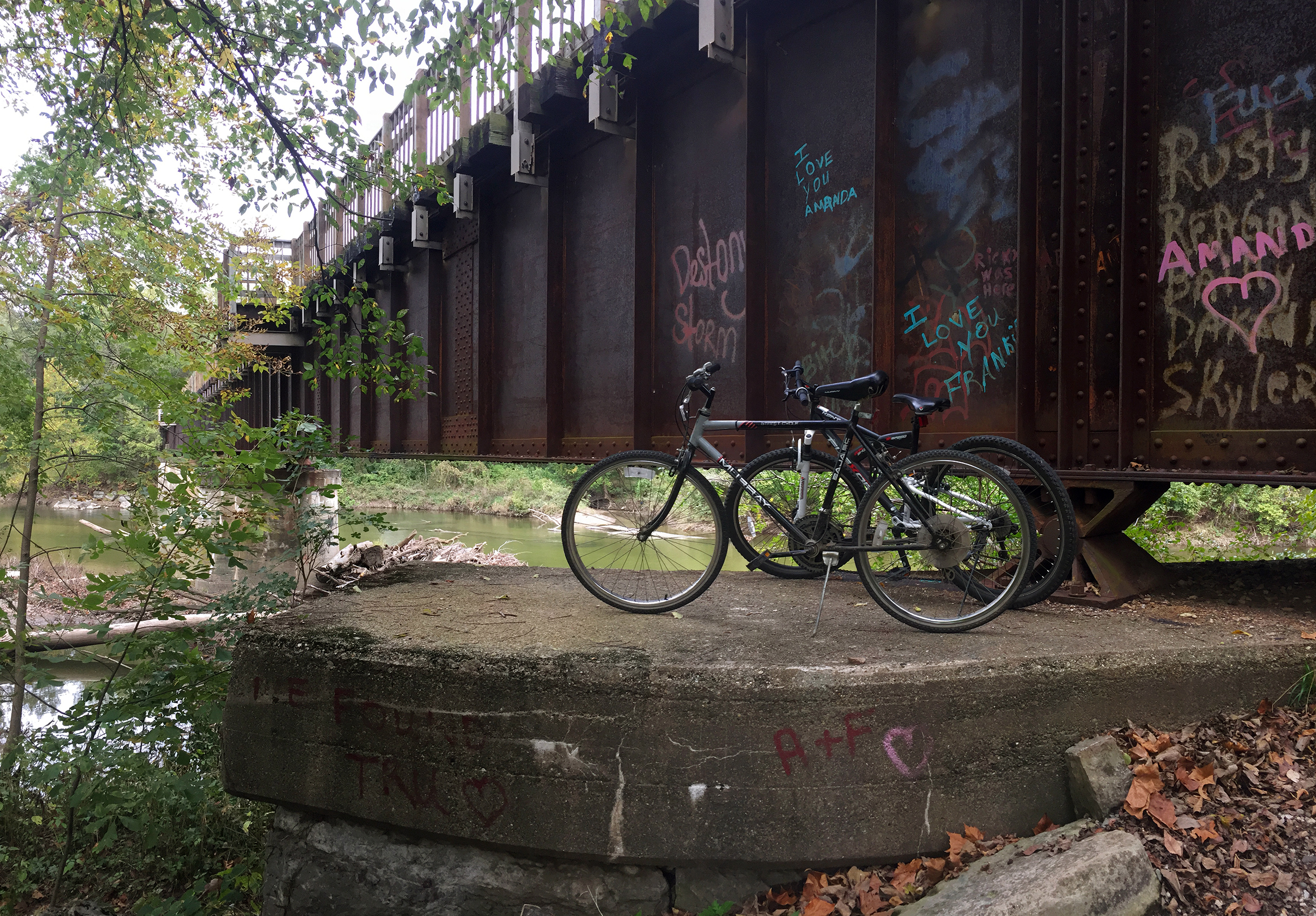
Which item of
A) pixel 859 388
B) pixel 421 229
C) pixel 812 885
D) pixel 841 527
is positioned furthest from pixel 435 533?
pixel 812 885

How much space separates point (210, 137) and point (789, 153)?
27.3 ft

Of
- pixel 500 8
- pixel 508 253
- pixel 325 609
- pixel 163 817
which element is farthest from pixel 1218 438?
pixel 163 817

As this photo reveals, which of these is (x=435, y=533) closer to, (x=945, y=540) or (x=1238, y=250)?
(x=945, y=540)

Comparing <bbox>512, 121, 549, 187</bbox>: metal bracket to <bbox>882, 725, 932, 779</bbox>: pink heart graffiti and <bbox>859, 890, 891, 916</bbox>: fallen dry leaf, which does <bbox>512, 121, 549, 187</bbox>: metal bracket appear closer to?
<bbox>882, 725, 932, 779</bbox>: pink heart graffiti

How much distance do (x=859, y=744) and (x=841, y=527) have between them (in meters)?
1.44

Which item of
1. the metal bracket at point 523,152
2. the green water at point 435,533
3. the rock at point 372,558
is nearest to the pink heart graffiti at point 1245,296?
the metal bracket at point 523,152

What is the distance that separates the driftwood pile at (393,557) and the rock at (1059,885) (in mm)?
5384

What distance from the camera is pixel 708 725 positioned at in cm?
294

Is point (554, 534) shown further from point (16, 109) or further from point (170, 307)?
point (16, 109)

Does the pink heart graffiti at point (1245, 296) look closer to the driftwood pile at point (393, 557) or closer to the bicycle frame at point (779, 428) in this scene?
the bicycle frame at point (779, 428)

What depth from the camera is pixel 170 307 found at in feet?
36.7

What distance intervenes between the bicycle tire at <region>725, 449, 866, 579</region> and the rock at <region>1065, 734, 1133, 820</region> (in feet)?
4.75

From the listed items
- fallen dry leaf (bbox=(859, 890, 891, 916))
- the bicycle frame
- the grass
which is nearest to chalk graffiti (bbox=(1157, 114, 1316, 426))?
the bicycle frame

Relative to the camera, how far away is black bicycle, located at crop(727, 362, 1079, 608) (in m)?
3.76
